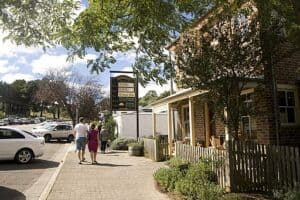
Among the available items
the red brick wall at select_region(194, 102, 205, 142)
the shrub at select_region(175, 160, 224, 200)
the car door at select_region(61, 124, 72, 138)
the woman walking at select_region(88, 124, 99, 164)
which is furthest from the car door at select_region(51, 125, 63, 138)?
the shrub at select_region(175, 160, 224, 200)

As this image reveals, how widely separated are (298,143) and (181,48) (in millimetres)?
5806

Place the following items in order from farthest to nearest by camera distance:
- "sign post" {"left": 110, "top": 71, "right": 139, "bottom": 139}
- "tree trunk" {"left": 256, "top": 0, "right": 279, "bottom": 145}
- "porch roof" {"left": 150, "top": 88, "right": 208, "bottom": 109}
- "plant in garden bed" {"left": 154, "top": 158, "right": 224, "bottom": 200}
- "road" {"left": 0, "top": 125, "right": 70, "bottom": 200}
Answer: "sign post" {"left": 110, "top": 71, "right": 139, "bottom": 139} → "porch roof" {"left": 150, "top": 88, "right": 208, "bottom": 109} → "road" {"left": 0, "top": 125, "right": 70, "bottom": 200} → "tree trunk" {"left": 256, "top": 0, "right": 279, "bottom": 145} → "plant in garden bed" {"left": 154, "top": 158, "right": 224, "bottom": 200}

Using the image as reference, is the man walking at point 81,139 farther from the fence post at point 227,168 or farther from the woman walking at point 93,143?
the fence post at point 227,168

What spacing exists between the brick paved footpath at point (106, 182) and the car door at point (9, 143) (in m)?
2.45

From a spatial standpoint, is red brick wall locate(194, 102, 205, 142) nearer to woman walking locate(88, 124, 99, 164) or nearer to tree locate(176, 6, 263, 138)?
woman walking locate(88, 124, 99, 164)

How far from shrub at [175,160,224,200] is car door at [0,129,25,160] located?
951 centimetres

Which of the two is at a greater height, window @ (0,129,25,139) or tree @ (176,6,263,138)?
tree @ (176,6,263,138)

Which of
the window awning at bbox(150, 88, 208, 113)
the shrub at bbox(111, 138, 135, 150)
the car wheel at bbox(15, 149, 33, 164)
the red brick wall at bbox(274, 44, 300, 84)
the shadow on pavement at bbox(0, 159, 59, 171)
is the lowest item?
the shadow on pavement at bbox(0, 159, 59, 171)

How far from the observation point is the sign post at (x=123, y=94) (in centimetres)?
3116

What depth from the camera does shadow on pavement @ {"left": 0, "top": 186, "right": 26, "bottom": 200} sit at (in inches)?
450

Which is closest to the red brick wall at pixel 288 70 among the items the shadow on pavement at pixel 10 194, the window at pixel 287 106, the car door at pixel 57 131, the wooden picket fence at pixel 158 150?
the window at pixel 287 106

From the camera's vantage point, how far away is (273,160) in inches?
434

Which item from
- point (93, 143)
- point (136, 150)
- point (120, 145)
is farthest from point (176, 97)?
point (120, 145)

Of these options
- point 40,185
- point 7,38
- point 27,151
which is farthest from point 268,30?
point 27,151
